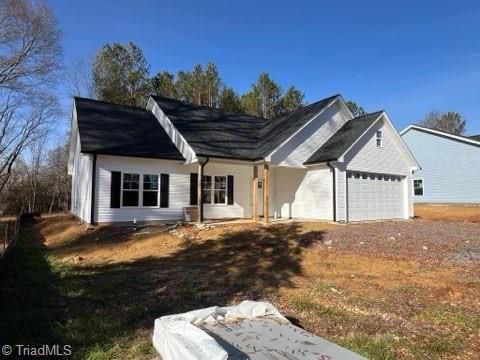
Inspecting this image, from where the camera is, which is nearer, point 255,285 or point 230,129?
point 255,285

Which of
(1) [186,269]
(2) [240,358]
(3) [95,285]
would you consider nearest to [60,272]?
(3) [95,285]

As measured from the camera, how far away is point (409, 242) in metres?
12.0

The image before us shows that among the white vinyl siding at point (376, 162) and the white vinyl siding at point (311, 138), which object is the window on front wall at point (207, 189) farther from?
the white vinyl siding at point (376, 162)

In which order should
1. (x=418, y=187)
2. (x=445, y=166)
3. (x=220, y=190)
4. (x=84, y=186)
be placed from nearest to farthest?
(x=84, y=186) → (x=220, y=190) → (x=445, y=166) → (x=418, y=187)

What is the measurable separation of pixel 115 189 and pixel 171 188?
246 cm

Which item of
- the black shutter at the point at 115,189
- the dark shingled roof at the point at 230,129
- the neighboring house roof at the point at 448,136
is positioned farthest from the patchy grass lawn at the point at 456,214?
the black shutter at the point at 115,189

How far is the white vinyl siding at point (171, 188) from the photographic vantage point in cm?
1521

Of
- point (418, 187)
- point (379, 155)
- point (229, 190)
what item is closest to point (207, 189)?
point (229, 190)

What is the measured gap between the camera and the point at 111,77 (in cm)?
3297

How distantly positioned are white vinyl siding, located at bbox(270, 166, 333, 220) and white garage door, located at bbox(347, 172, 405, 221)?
3.37 feet

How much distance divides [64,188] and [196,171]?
1763cm

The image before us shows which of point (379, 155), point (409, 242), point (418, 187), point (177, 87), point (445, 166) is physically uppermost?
point (177, 87)

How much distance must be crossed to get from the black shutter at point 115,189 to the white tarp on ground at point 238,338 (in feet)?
37.9

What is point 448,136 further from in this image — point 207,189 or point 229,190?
point 207,189
